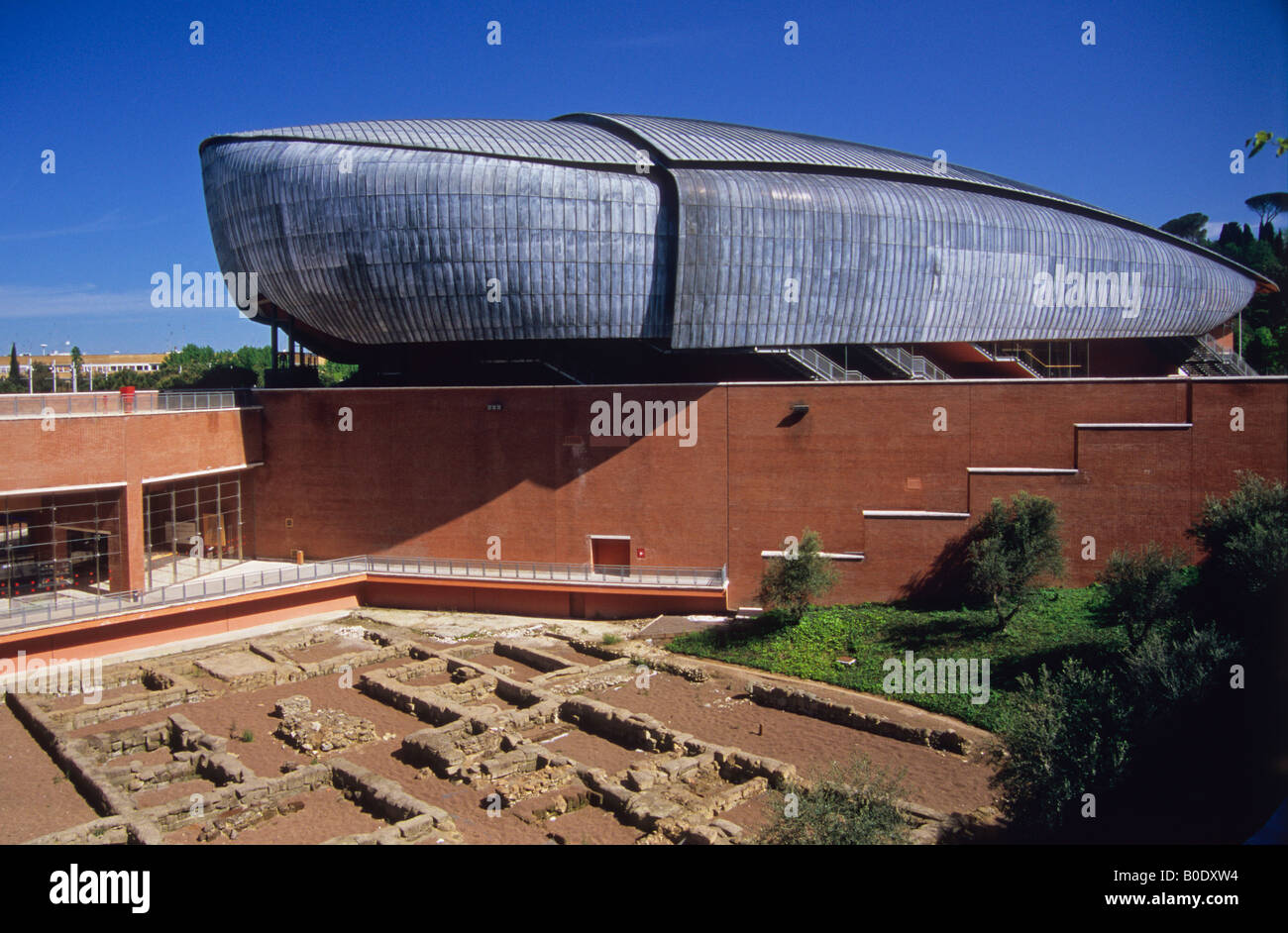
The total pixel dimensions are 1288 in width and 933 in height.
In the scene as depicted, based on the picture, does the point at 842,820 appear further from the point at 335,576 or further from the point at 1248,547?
the point at 335,576

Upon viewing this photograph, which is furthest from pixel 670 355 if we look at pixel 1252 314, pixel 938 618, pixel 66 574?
pixel 1252 314

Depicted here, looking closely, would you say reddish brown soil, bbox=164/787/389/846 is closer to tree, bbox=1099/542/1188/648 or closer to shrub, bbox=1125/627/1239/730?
shrub, bbox=1125/627/1239/730

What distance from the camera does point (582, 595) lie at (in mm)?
28766

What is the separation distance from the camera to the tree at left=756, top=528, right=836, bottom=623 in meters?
25.2

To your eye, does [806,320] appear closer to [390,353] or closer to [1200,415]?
[1200,415]

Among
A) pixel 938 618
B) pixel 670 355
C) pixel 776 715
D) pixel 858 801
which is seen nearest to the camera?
pixel 858 801

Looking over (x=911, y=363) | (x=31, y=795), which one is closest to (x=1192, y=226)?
(x=911, y=363)

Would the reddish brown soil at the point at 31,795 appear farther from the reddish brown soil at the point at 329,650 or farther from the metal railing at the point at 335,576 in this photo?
the reddish brown soil at the point at 329,650

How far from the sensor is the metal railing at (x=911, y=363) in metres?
32.0

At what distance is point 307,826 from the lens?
14688 mm

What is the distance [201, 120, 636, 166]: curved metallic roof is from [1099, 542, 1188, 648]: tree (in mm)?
19158

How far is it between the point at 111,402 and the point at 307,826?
1653 centimetres

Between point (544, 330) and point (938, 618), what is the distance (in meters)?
15.1

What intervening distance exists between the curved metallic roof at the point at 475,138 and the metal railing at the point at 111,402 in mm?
9154
